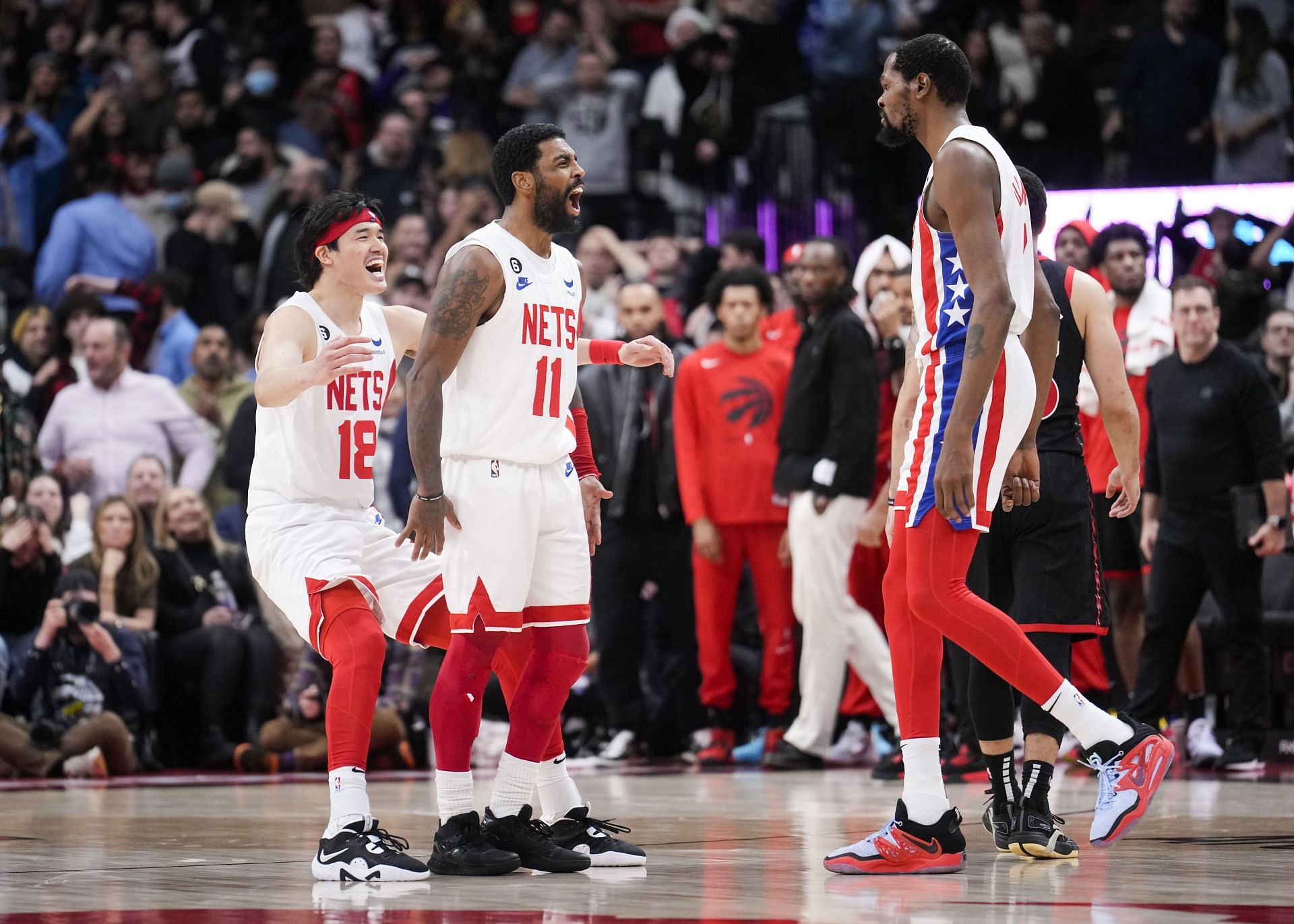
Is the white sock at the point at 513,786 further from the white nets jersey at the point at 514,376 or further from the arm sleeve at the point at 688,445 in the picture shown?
the arm sleeve at the point at 688,445

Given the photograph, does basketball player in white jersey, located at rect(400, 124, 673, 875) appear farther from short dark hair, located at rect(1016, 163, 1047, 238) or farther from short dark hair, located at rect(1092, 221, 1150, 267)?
short dark hair, located at rect(1092, 221, 1150, 267)

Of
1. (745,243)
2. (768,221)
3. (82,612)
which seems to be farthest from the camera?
(768,221)

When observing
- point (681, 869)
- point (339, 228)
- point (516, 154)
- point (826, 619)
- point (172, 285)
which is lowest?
point (681, 869)

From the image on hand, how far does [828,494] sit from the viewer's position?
9.19 m

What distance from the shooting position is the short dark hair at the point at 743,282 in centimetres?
998

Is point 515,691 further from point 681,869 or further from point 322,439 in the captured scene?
point 322,439

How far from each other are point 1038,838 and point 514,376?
76.8 inches

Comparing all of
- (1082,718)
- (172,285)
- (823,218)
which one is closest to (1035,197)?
(1082,718)

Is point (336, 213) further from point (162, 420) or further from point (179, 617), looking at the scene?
point (162, 420)

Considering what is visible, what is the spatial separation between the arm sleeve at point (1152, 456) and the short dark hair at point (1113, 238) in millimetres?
630

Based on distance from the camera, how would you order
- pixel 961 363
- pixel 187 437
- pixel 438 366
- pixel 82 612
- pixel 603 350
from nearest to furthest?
pixel 961 363 → pixel 438 366 → pixel 603 350 → pixel 82 612 → pixel 187 437

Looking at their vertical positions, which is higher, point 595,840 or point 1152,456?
point 1152,456

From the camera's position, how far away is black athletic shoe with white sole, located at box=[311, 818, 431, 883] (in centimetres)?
503

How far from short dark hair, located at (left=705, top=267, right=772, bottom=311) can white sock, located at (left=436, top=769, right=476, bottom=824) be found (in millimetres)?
5135
